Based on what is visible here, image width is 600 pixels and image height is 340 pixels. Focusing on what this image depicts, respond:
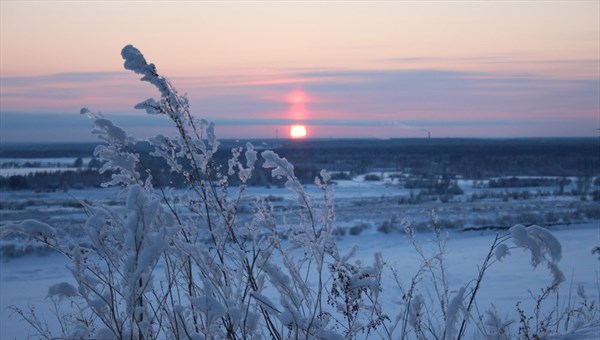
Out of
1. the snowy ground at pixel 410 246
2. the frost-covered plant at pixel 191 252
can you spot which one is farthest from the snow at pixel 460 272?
the frost-covered plant at pixel 191 252

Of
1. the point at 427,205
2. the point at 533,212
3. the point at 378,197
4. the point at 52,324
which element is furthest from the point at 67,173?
the point at 52,324

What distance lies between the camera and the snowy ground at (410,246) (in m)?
8.60

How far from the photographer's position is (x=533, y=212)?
18.8 meters

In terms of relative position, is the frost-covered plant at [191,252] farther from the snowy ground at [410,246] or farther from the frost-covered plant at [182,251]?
the snowy ground at [410,246]

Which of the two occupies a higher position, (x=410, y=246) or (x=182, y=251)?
(x=182, y=251)

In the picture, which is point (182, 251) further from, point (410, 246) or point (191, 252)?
point (410, 246)

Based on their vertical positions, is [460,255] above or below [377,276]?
below

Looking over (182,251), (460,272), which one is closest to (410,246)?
(460,272)

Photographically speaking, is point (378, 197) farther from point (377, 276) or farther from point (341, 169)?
point (377, 276)

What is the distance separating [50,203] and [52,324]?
49.3 feet

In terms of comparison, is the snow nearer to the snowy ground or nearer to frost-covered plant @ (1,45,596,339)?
the snowy ground

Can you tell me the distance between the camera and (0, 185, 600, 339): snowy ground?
8596 mm

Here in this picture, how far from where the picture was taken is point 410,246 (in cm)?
1367

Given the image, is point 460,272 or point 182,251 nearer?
point 182,251
